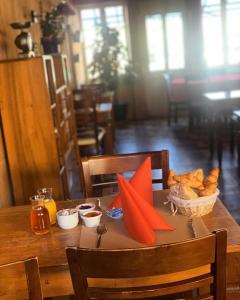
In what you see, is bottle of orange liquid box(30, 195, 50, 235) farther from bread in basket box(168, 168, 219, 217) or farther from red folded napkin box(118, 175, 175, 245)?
bread in basket box(168, 168, 219, 217)

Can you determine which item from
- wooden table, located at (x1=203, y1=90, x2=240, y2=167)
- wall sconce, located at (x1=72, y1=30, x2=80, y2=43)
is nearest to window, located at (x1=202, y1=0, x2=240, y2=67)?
wall sconce, located at (x1=72, y1=30, x2=80, y2=43)

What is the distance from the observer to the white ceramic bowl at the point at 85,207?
157cm

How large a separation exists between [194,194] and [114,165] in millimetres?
617

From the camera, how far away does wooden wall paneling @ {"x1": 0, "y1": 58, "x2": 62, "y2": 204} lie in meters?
2.58

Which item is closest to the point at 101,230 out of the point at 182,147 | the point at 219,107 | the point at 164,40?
the point at 219,107

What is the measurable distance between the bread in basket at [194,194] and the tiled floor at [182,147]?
5.64 ft

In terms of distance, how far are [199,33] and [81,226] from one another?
736cm

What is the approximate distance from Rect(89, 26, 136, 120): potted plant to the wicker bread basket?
6225mm

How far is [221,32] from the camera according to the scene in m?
8.24

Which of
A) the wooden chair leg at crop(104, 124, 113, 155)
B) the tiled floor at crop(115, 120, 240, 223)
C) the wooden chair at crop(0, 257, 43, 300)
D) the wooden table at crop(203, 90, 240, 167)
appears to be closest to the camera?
the wooden chair at crop(0, 257, 43, 300)

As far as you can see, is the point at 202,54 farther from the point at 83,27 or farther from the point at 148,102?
the point at 83,27

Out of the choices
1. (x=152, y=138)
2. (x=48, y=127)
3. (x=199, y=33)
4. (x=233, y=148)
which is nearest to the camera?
(x=48, y=127)

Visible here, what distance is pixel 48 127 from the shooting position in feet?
8.86

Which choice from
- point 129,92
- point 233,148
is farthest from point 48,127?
point 129,92
